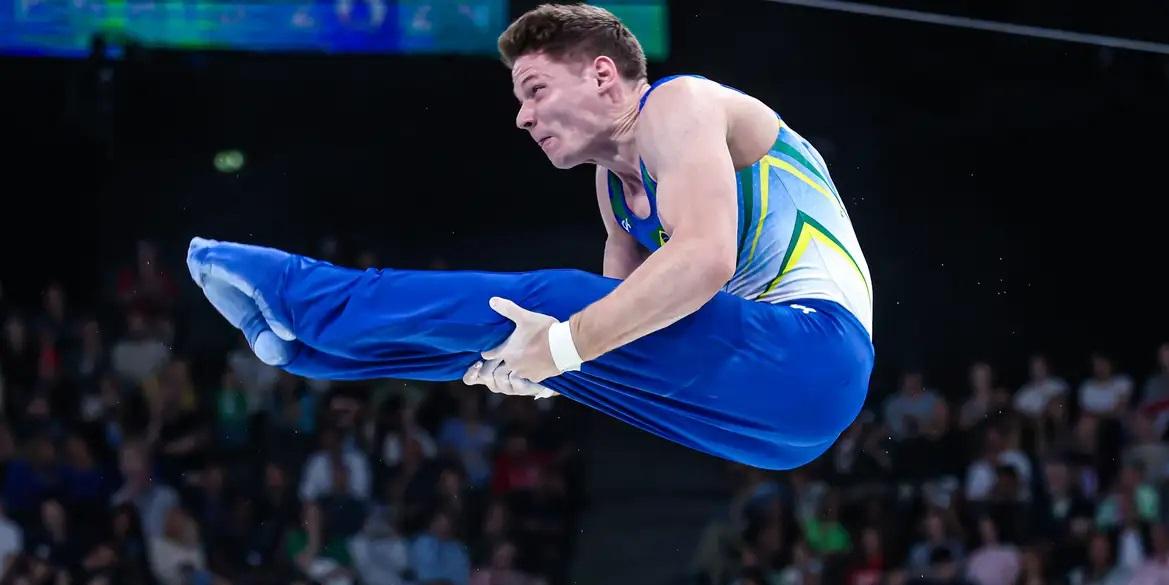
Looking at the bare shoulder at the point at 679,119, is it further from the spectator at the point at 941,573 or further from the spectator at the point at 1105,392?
the spectator at the point at 1105,392

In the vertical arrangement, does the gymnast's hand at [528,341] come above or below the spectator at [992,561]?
above

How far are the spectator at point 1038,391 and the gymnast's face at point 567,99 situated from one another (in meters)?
4.53

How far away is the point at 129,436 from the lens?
5.52 metres

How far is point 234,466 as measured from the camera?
559 cm

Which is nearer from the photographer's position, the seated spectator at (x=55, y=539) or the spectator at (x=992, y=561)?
the seated spectator at (x=55, y=539)

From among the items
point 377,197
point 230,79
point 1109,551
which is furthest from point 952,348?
point 230,79

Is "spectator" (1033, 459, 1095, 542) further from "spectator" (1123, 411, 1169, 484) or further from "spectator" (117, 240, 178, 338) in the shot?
"spectator" (117, 240, 178, 338)

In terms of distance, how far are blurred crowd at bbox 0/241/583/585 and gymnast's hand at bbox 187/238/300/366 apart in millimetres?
3379

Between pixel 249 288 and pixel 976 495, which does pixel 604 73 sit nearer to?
pixel 249 288

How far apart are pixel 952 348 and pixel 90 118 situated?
447 cm

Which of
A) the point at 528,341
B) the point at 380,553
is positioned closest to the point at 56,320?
the point at 380,553

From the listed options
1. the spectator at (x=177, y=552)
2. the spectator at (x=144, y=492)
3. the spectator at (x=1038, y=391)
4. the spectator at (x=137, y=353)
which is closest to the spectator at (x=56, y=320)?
the spectator at (x=137, y=353)

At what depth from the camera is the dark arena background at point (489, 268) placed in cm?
552

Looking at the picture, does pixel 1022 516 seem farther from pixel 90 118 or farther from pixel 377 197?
pixel 90 118
